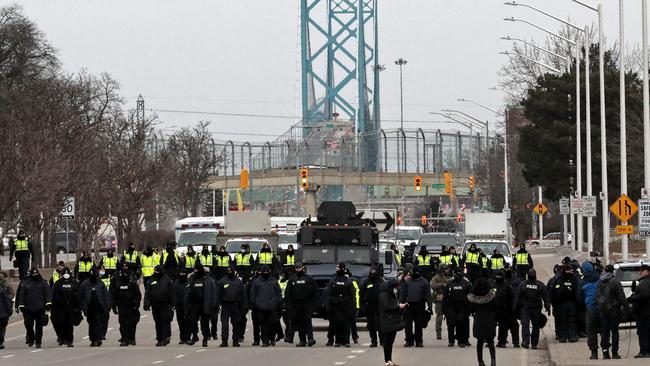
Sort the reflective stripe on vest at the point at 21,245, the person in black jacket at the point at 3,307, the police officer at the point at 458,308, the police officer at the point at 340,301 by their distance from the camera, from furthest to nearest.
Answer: the reflective stripe on vest at the point at 21,245, the person in black jacket at the point at 3,307, the police officer at the point at 340,301, the police officer at the point at 458,308

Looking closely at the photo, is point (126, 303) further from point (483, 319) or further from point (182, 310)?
point (483, 319)

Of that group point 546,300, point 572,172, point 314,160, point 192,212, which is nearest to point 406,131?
point 314,160

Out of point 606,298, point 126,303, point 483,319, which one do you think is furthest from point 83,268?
point 606,298

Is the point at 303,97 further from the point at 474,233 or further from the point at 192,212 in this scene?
the point at 474,233

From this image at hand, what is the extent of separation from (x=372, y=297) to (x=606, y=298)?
5.44 m

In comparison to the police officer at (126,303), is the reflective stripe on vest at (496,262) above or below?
above

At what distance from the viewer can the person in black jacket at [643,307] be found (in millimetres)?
24594

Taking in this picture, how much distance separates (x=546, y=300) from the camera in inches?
1129

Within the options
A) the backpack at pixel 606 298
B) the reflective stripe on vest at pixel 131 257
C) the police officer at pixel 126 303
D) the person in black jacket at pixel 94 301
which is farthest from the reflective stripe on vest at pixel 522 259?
the backpack at pixel 606 298

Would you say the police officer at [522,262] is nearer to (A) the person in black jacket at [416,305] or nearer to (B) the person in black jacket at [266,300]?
(A) the person in black jacket at [416,305]

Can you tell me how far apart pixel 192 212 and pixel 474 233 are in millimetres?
33483

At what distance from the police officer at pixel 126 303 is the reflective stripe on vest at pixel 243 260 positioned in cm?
1196

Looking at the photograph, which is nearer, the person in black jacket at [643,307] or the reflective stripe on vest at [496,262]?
the person in black jacket at [643,307]

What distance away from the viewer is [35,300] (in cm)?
3038
